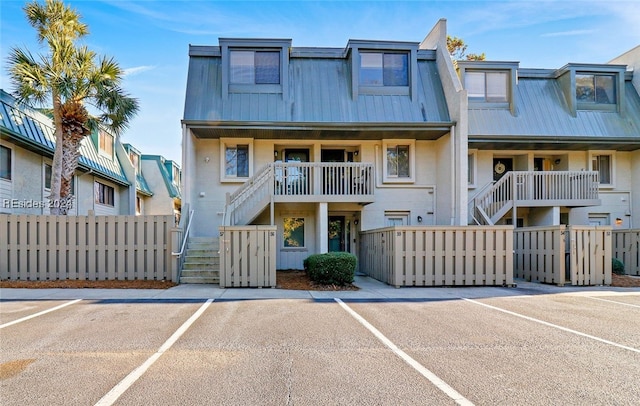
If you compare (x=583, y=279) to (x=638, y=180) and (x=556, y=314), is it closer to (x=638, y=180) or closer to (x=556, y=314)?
(x=556, y=314)

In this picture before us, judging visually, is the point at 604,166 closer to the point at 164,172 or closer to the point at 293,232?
the point at 293,232

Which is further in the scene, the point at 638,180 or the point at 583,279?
the point at 638,180

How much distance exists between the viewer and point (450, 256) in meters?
11.6

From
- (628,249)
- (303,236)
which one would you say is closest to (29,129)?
(303,236)

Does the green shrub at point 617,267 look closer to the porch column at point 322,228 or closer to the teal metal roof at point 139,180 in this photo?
the porch column at point 322,228

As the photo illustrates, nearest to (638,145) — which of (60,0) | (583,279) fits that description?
(583,279)

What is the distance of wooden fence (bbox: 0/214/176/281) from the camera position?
1157 cm

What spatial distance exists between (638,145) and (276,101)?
14.5 metres

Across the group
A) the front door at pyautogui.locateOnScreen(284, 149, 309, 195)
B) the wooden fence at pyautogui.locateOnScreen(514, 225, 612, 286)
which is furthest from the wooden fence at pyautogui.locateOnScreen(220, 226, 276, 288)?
the wooden fence at pyautogui.locateOnScreen(514, 225, 612, 286)

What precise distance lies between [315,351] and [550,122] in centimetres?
1535

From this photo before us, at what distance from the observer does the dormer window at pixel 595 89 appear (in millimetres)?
17172

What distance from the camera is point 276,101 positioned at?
Answer: 15062mm

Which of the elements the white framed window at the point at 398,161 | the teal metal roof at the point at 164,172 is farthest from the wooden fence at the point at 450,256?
the teal metal roof at the point at 164,172

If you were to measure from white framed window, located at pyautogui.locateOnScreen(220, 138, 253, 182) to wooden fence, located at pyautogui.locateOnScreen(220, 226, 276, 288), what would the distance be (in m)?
4.68
